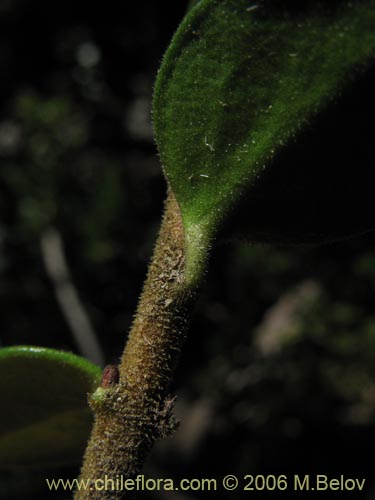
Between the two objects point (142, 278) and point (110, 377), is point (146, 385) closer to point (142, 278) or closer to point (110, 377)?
point (110, 377)

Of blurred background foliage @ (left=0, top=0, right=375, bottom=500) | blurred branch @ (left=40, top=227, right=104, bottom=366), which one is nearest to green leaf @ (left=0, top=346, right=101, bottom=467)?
blurred background foliage @ (left=0, top=0, right=375, bottom=500)

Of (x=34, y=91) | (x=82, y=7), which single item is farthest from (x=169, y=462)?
(x=82, y=7)

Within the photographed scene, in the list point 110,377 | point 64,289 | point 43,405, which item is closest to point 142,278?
point 64,289

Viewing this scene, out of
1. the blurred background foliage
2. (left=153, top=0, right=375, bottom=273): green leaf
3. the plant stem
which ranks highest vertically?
the blurred background foliage

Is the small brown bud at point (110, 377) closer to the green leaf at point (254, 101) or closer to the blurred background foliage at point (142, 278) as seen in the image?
the green leaf at point (254, 101)

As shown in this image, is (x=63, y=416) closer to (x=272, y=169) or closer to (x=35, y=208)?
(x=272, y=169)

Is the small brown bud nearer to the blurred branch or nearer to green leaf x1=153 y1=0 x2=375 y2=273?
green leaf x1=153 y1=0 x2=375 y2=273
